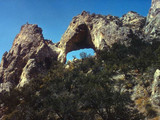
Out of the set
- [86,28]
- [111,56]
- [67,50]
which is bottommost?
[111,56]

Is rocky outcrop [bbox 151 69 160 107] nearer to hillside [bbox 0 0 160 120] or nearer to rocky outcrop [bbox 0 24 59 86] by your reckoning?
hillside [bbox 0 0 160 120]

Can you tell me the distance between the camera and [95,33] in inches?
2291

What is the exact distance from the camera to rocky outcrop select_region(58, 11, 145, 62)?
52.9m

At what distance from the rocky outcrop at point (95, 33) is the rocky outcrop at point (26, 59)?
26.3 feet

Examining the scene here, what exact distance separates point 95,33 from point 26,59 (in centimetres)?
3081

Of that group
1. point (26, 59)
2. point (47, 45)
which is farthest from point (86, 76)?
point (47, 45)

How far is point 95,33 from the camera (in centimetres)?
5819

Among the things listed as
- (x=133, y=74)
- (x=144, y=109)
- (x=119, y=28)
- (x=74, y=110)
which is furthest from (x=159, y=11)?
(x=74, y=110)

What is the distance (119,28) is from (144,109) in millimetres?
43131

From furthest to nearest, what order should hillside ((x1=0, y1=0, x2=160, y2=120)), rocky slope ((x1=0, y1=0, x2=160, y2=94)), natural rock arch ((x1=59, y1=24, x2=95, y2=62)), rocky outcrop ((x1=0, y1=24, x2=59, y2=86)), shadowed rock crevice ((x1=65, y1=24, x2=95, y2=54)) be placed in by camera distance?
shadowed rock crevice ((x1=65, y1=24, x2=95, y2=54))
natural rock arch ((x1=59, y1=24, x2=95, y2=62))
rocky slope ((x1=0, y1=0, x2=160, y2=94))
rocky outcrop ((x1=0, y1=24, x2=59, y2=86))
hillside ((x1=0, y1=0, x2=160, y2=120))

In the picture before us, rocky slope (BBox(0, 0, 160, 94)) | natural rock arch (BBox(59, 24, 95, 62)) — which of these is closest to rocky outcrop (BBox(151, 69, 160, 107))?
rocky slope (BBox(0, 0, 160, 94))

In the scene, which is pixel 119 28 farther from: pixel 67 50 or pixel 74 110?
pixel 74 110

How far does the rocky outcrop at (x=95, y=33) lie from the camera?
5291 cm

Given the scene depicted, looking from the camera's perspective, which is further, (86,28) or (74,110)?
(86,28)
